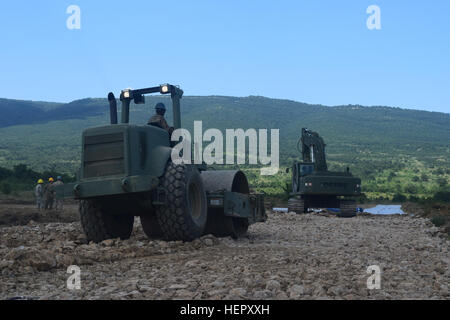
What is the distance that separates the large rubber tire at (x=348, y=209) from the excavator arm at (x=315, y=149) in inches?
83.4

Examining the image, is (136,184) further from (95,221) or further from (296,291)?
(296,291)

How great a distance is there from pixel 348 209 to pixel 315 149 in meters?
3.32

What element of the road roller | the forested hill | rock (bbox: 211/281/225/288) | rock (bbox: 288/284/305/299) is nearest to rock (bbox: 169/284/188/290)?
rock (bbox: 211/281/225/288)

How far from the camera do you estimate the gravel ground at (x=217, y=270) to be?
Answer: 19.9ft

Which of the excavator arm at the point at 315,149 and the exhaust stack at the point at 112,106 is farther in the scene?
the excavator arm at the point at 315,149

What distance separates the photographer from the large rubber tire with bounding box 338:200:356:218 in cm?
2661

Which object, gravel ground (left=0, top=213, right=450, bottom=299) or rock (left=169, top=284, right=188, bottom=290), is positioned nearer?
gravel ground (left=0, top=213, right=450, bottom=299)

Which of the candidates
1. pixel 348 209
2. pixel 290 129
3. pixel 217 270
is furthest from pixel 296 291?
pixel 290 129

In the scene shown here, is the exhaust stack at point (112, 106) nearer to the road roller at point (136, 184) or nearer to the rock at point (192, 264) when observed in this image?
the road roller at point (136, 184)

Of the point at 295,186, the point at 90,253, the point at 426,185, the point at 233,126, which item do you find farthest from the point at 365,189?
the point at 233,126

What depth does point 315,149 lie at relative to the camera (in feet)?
91.9

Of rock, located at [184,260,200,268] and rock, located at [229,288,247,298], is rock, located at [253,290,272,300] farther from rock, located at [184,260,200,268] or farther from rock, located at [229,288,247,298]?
rock, located at [184,260,200,268]

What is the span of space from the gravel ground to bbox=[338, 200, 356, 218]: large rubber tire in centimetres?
1493

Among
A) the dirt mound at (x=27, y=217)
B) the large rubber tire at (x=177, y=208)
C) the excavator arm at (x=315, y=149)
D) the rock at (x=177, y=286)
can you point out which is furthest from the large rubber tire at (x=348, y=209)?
the rock at (x=177, y=286)
